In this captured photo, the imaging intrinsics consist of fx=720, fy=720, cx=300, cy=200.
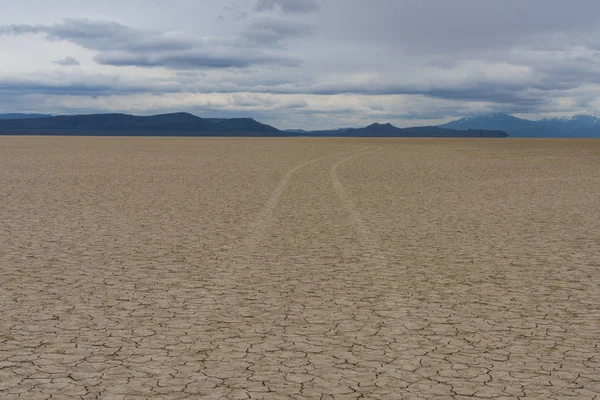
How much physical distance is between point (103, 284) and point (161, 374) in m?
2.85

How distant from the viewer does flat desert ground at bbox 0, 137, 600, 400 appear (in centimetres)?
445

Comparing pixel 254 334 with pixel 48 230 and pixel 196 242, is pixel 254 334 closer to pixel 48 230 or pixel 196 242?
pixel 196 242

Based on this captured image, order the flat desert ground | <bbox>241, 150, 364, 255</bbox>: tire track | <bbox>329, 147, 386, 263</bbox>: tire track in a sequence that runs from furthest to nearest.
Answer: <bbox>241, 150, 364, 255</bbox>: tire track, <bbox>329, 147, 386, 263</bbox>: tire track, the flat desert ground

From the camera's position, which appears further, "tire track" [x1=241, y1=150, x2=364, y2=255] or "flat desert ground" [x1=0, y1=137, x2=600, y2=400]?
"tire track" [x1=241, y1=150, x2=364, y2=255]

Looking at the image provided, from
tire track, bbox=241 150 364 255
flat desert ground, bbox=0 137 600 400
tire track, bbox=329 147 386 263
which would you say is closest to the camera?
flat desert ground, bbox=0 137 600 400

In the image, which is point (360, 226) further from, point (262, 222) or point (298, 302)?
point (298, 302)

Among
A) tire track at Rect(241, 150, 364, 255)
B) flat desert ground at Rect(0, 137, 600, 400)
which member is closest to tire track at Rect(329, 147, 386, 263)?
flat desert ground at Rect(0, 137, 600, 400)

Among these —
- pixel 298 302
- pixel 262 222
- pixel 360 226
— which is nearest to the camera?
pixel 298 302

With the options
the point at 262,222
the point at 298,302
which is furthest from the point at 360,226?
the point at 298,302

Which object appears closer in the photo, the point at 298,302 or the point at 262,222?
the point at 298,302

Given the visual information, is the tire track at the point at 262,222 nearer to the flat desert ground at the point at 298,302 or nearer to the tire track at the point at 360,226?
the flat desert ground at the point at 298,302

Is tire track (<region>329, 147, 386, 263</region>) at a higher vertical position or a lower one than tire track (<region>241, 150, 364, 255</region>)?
higher

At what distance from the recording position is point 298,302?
21.1 feet

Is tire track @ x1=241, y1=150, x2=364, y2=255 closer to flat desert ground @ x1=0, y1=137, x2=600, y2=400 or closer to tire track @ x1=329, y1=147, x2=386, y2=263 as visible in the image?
flat desert ground @ x1=0, y1=137, x2=600, y2=400
